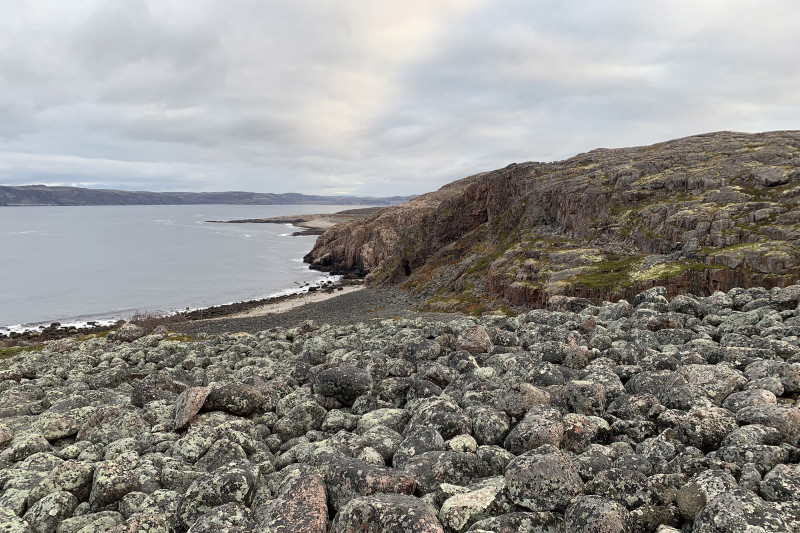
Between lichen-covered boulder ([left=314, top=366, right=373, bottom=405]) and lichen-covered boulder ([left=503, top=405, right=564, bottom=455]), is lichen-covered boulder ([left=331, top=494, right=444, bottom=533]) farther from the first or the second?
lichen-covered boulder ([left=314, top=366, right=373, bottom=405])

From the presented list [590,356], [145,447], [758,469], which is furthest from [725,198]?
[145,447]

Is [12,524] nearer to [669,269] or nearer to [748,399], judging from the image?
[748,399]

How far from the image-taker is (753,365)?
957cm

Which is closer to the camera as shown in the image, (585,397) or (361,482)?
(361,482)

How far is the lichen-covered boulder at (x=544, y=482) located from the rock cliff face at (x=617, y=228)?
4293 cm

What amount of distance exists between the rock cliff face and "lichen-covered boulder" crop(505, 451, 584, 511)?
42934mm

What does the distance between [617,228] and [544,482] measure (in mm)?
64432

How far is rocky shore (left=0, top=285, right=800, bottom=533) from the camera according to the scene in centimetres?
576

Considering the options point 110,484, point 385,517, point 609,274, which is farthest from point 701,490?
point 609,274

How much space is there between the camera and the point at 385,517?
18.6ft

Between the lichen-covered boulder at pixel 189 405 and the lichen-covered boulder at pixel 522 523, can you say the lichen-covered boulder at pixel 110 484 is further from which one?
the lichen-covered boulder at pixel 522 523

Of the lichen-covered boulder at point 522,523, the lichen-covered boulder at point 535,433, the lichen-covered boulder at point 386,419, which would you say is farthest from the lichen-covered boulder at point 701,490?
the lichen-covered boulder at point 386,419

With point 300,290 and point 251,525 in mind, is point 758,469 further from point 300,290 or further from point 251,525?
point 300,290

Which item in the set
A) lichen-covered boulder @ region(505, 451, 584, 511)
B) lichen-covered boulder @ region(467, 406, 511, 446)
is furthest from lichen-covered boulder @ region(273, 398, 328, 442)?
lichen-covered boulder @ region(505, 451, 584, 511)
